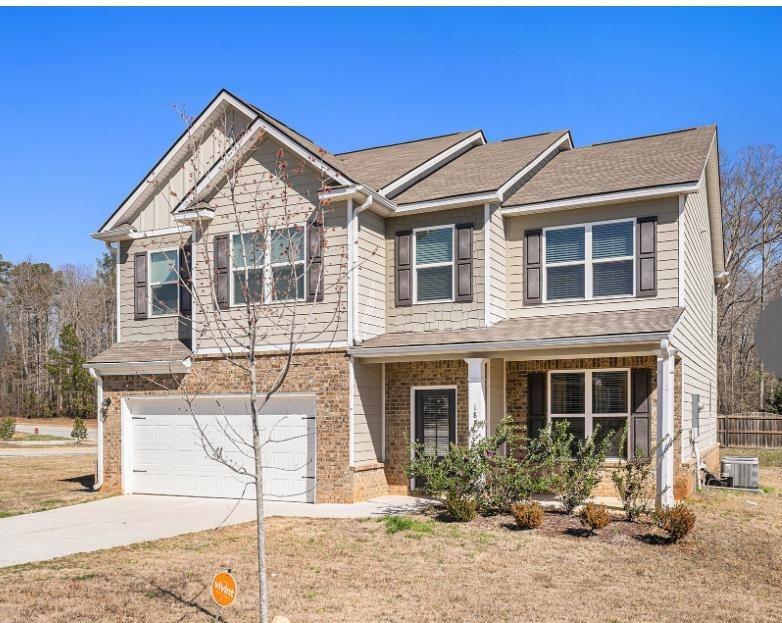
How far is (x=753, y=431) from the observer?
90.1 ft

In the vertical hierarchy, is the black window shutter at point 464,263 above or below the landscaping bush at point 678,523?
above

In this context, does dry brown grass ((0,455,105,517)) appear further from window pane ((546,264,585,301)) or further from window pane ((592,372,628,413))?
window pane ((592,372,628,413))

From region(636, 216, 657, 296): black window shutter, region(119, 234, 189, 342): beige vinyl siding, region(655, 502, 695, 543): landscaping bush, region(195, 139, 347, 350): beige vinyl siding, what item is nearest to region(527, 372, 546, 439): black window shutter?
region(636, 216, 657, 296): black window shutter

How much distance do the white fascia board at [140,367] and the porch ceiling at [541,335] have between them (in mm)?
3751

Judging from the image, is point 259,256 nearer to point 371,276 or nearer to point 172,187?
point 371,276

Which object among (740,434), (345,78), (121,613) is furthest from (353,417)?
(740,434)

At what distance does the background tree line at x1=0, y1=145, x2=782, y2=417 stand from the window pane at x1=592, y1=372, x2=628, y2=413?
11571 mm

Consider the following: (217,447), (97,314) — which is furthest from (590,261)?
(97,314)

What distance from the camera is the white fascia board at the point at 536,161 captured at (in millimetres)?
15000

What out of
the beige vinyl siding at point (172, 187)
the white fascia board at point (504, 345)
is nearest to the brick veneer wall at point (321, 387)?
the white fascia board at point (504, 345)

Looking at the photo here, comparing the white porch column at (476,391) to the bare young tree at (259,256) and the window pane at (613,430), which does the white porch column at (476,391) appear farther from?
the bare young tree at (259,256)

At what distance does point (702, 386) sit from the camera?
18672 millimetres

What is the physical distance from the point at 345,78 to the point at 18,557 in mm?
8092

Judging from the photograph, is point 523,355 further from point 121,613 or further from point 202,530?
point 121,613
